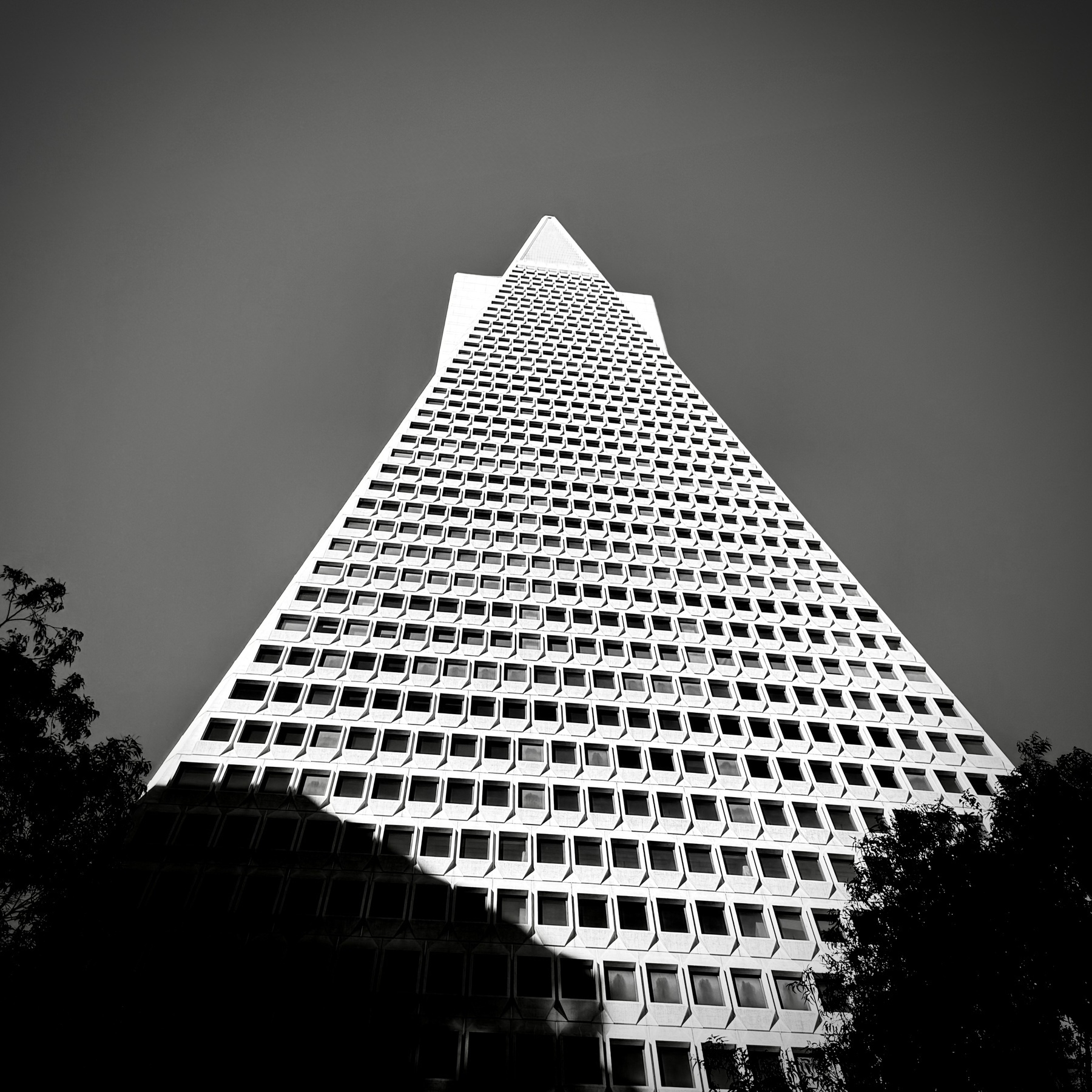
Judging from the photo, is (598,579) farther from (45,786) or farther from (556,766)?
(45,786)

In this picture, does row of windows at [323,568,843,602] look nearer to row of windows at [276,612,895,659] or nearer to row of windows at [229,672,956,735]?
row of windows at [276,612,895,659]

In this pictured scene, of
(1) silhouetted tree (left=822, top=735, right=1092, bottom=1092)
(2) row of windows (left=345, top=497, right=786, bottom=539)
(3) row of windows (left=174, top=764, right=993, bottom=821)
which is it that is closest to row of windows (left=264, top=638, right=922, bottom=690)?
(3) row of windows (left=174, top=764, right=993, bottom=821)

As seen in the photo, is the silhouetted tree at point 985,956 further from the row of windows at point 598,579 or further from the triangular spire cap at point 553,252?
the triangular spire cap at point 553,252

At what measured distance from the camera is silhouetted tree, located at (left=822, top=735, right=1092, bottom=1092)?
48.3ft

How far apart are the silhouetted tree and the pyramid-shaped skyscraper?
26.3ft

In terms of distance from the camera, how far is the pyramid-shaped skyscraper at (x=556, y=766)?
946 inches

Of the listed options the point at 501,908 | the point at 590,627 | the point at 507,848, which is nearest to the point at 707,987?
the point at 501,908

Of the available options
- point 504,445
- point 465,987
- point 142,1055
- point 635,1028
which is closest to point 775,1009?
point 635,1028

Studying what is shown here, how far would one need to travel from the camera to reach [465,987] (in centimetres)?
2359

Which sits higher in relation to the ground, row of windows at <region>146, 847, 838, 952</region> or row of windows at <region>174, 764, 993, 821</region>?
row of windows at <region>174, 764, 993, 821</region>

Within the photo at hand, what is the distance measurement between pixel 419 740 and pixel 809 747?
17.9m

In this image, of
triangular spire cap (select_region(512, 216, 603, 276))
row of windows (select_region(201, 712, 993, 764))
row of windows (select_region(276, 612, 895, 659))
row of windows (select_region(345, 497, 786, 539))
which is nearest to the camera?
row of windows (select_region(201, 712, 993, 764))

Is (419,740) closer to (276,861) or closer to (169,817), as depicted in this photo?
(276,861)

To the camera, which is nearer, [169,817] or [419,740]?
[169,817]
